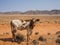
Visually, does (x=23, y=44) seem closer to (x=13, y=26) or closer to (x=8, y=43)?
(x=8, y=43)

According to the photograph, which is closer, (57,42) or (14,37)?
(57,42)

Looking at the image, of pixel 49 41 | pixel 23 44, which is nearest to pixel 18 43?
pixel 23 44

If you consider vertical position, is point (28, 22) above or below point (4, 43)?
above

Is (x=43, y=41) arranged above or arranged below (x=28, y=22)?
below

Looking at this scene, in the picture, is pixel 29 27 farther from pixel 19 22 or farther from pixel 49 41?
pixel 49 41

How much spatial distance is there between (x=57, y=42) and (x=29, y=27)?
272 cm

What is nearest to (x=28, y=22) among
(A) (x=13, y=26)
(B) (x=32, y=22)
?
(B) (x=32, y=22)

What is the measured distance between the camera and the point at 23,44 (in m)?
13.6

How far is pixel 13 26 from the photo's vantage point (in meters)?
15.2

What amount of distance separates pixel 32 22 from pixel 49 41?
217cm

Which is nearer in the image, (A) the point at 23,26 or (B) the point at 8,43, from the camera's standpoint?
(B) the point at 8,43

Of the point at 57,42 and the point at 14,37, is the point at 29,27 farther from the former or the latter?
the point at 57,42

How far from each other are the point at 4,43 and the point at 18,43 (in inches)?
43.8

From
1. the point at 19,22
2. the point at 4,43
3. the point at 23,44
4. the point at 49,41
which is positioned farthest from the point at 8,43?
the point at 49,41
